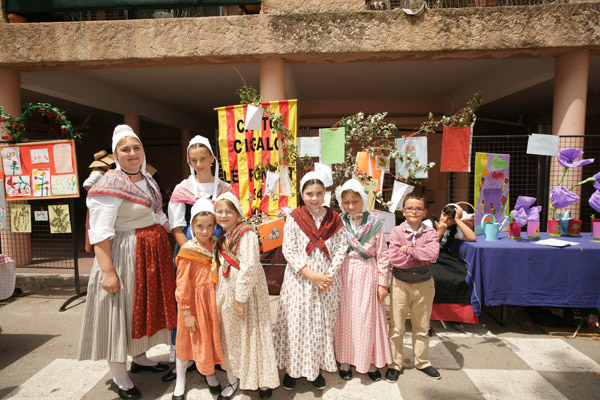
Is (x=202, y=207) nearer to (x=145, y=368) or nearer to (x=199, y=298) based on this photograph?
(x=199, y=298)

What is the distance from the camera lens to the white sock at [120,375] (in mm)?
2436

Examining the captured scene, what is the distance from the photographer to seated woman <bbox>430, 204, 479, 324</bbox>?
137 inches

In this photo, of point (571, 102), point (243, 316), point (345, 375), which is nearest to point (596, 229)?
point (571, 102)

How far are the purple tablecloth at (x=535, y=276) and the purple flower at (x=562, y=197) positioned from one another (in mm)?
568

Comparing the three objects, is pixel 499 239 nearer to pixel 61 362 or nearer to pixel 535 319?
pixel 535 319

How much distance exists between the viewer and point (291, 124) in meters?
4.07

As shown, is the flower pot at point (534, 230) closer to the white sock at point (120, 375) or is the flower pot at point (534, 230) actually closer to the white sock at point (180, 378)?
the white sock at point (180, 378)

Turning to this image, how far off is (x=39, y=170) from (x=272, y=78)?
3.48 metres

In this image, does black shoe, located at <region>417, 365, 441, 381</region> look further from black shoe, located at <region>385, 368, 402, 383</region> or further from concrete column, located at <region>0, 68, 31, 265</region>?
concrete column, located at <region>0, 68, 31, 265</region>

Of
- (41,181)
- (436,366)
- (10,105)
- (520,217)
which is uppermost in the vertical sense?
(10,105)

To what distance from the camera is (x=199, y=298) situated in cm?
231

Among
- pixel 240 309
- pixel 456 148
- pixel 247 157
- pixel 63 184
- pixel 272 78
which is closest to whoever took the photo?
pixel 240 309

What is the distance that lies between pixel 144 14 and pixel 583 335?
8184mm

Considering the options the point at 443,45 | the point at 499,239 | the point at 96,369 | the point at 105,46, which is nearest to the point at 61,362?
the point at 96,369
